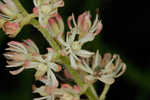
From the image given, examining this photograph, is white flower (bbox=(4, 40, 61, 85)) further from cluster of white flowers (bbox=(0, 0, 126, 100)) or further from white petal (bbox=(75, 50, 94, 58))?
white petal (bbox=(75, 50, 94, 58))

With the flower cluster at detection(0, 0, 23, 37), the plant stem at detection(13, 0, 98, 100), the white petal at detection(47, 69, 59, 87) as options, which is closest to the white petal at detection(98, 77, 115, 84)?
the plant stem at detection(13, 0, 98, 100)

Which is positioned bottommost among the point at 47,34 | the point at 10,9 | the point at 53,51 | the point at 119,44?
the point at 119,44

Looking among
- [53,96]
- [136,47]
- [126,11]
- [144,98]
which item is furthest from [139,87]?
[53,96]

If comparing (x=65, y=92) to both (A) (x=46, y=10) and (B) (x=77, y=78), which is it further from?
(A) (x=46, y=10)

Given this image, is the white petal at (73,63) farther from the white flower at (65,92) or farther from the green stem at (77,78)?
the white flower at (65,92)

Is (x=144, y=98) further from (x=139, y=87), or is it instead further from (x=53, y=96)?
(x=53, y=96)

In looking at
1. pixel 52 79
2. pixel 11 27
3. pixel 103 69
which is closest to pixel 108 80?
pixel 103 69
